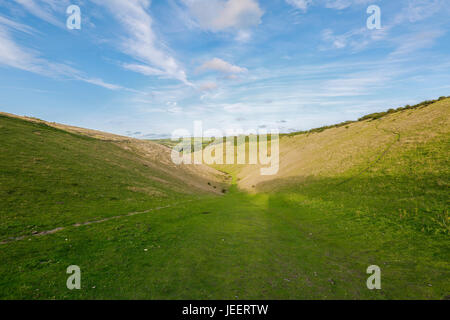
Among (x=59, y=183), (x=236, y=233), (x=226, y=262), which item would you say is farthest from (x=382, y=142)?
(x=59, y=183)

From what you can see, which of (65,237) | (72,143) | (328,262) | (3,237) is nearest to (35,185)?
(3,237)

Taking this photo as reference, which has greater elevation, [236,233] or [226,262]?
[226,262]

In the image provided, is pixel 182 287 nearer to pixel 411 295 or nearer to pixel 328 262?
pixel 328 262

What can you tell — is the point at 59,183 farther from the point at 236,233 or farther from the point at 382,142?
the point at 382,142

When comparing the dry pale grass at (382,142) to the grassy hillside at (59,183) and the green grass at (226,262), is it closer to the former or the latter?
the green grass at (226,262)

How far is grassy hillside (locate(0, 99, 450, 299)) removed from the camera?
10445 millimetres

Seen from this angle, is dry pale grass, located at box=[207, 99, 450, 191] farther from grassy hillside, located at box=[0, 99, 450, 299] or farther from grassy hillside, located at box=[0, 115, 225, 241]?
grassy hillside, located at box=[0, 115, 225, 241]

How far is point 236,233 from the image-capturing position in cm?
2005

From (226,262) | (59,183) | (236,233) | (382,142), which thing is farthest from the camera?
(382,142)

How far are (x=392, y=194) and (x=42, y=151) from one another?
53.5 meters

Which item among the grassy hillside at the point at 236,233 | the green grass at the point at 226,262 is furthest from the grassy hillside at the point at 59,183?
the green grass at the point at 226,262

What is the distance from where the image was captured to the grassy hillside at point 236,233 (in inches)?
411

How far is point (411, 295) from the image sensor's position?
32.1 feet

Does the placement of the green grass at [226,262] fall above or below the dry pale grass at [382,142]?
below
